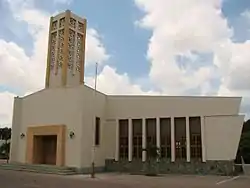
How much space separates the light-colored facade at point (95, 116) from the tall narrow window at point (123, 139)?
0.29 m

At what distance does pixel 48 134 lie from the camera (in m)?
30.3

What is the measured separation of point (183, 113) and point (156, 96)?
2887mm

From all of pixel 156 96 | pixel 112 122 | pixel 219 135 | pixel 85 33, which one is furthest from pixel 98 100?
pixel 219 135

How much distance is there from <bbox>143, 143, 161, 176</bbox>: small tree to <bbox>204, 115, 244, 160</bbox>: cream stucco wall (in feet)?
13.5

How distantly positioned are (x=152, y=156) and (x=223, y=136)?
5.95 m

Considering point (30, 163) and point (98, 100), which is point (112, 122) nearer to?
point (98, 100)

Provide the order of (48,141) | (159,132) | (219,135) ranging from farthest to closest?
(48,141) < (159,132) < (219,135)

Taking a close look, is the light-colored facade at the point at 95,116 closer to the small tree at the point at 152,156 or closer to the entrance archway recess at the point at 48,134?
the entrance archway recess at the point at 48,134

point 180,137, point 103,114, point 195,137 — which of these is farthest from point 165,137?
point 103,114

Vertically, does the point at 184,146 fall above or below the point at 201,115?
below

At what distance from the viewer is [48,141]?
107 feet

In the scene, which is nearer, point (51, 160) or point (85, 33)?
point (51, 160)

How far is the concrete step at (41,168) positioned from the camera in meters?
26.9

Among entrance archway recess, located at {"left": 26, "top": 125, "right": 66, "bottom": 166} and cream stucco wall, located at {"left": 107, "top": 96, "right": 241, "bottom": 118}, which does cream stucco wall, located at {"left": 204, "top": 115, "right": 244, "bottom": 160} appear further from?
entrance archway recess, located at {"left": 26, "top": 125, "right": 66, "bottom": 166}
